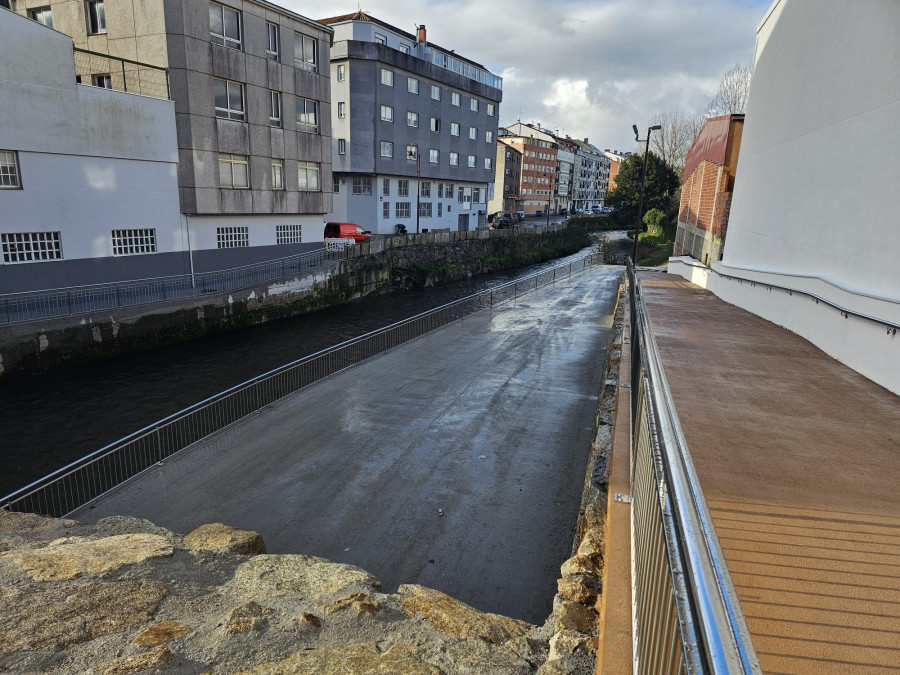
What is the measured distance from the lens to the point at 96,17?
79.7 ft

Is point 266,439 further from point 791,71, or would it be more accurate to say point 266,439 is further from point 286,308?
point 286,308

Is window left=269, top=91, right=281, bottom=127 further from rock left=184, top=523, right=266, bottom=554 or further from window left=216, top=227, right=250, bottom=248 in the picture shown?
rock left=184, top=523, right=266, bottom=554

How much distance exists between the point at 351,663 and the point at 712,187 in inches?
1001

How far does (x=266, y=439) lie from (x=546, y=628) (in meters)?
7.23

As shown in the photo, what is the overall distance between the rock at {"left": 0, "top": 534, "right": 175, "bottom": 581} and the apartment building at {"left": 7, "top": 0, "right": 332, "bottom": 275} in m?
20.0

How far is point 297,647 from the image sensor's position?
389 cm

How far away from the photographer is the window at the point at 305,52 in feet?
93.7

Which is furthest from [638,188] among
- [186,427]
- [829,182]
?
[186,427]

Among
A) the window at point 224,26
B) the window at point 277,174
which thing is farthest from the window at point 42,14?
the window at point 277,174

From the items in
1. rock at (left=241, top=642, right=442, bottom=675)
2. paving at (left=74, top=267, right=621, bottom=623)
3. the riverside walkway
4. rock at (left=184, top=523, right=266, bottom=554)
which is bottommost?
paving at (left=74, top=267, right=621, bottom=623)

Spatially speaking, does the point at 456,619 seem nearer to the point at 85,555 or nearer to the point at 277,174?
the point at 85,555

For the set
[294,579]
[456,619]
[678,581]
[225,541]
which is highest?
[678,581]

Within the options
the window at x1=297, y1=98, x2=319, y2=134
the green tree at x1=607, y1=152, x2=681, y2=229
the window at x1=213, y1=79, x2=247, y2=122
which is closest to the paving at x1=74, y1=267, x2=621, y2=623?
the window at x1=213, y1=79, x2=247, y2=122

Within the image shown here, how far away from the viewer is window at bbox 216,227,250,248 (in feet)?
86.0
